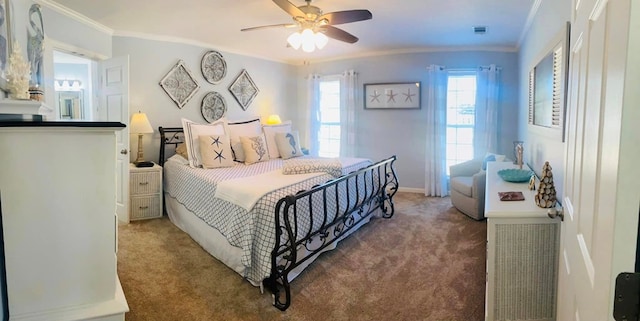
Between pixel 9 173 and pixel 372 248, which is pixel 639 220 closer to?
pixel 9 173

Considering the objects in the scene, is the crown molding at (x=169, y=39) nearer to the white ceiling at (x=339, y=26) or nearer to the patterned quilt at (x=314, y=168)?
the white ceiling at (x=339, y=26)

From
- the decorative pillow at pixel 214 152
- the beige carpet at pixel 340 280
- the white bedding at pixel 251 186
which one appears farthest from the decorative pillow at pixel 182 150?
the white bedding at pixel 251 186

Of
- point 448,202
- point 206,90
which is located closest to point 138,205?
point 206,90

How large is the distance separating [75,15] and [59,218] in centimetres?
288

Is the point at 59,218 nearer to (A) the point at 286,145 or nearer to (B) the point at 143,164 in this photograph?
(B) the point at 143,164

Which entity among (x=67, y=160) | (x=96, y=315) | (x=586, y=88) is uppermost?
(x=586, y=88)

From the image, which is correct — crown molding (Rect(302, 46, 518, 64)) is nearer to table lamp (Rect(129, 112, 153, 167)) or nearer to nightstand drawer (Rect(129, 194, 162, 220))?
table lamp (Rect(129, 112, 153, 167))

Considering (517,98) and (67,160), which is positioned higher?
(517,98)

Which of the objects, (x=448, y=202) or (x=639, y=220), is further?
(x=448, y=202)

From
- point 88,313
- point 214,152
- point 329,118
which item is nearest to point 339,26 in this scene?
point 214,152

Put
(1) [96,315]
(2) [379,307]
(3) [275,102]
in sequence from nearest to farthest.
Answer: (1) [96,315], (2) [379,307], (3) [275,102]

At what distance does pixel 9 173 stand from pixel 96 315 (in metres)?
0.72

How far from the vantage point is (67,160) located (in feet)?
5.35

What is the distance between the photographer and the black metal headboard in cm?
471
